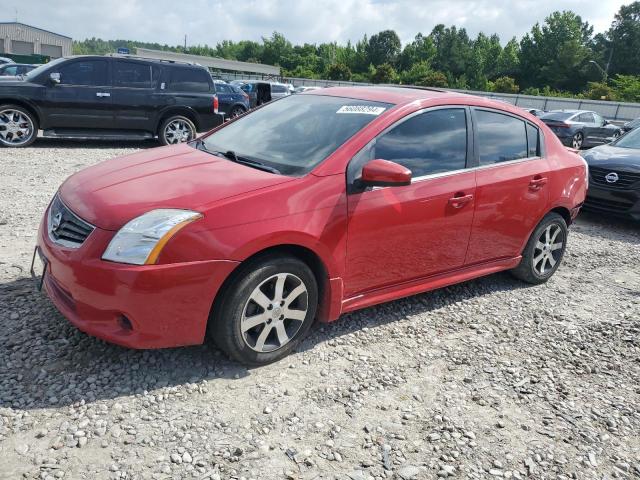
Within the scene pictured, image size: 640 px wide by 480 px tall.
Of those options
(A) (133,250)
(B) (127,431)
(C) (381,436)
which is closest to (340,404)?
(C) (381,436)

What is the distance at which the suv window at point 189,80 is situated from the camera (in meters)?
11.3

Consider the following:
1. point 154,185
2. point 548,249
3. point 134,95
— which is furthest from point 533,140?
point 134,95

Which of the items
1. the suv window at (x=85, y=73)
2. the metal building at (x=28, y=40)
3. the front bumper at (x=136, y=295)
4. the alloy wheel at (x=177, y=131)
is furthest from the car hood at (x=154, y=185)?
the metal building at (x=28, y=40)

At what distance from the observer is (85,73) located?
10.3 m

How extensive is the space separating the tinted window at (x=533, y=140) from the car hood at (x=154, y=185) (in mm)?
2531

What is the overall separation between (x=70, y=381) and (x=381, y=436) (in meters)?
1.71

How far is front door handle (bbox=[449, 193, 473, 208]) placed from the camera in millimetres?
3954

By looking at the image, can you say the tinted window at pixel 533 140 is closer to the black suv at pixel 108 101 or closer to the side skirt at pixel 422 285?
the side skirt at pixel 422 285

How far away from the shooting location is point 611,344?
162 inches

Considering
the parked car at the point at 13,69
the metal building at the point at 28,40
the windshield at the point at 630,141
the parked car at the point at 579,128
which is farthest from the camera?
the metal building at the point at 28,40

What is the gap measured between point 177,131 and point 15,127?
3.01 metres

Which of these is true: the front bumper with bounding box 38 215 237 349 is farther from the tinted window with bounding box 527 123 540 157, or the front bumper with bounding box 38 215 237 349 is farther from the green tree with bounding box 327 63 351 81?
the green tree with bounding box 327 63 351 81

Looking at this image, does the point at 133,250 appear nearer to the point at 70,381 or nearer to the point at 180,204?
the point at 180,204

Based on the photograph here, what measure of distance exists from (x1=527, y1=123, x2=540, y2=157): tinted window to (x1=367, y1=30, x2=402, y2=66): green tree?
92436 millimetres
